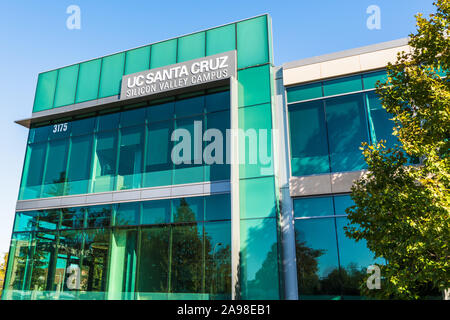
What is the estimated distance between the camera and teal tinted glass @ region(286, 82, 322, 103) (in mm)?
16328

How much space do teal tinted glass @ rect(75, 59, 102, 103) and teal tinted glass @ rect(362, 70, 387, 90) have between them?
13948mm

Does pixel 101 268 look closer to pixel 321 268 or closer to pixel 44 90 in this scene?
pixel 321 268

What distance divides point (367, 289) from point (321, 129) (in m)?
7.45

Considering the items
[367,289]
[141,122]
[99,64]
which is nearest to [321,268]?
[367,289]

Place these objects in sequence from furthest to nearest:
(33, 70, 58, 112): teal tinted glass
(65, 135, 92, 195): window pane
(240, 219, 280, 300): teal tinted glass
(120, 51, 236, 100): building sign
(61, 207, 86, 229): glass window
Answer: (33, 70, 58, 112): teal tinted glass
(65, 135, 92, 195): window pane
(61, 207, 86, 229): glass window
(120, 51, 236, 100): building sign
(240, 219, 280, 300): teal tinted glass

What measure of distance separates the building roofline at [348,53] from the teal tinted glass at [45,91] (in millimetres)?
13934

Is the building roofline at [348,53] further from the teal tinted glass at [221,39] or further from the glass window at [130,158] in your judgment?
the glass window at [130,158]

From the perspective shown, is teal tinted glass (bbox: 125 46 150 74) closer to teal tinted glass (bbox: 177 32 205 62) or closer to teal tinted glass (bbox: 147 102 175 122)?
teal tinted glass (bbox: 177 32 205 62)

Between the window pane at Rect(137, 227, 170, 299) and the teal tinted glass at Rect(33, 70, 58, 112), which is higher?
the teal tinted glass at Rect(33, 70, 58, 112)

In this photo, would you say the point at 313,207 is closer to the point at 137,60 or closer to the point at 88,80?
the point at 137,60

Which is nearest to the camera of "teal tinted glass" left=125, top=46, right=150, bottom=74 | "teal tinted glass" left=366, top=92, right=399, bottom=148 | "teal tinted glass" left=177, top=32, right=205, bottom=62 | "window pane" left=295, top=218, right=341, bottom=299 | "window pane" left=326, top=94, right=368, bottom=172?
"window pane" left=295, top=218, right=341, bottom=299

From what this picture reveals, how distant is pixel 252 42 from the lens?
1733 cm

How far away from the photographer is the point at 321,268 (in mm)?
13859

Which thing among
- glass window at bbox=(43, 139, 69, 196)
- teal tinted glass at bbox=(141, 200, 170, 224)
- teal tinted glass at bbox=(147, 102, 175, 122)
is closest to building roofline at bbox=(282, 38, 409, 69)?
teal tinted glass at bbox=(147, 102, 175, 122)
